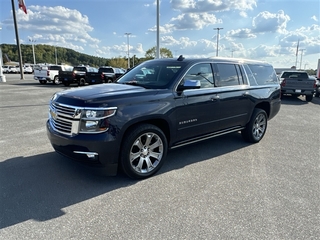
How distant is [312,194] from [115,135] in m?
2.92

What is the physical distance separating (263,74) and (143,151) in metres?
3.89

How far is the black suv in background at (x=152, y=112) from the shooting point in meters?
3.33

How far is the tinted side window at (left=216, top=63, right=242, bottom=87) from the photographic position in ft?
15.8

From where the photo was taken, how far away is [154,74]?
4.52 metres

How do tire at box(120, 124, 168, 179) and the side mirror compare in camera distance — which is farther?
the side mirror

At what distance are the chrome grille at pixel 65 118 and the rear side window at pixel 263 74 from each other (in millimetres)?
4121

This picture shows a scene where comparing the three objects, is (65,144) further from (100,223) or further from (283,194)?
(283,194)

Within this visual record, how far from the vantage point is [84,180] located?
373cm

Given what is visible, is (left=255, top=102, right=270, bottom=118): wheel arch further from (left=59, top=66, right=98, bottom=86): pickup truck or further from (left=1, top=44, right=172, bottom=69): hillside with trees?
(left=1, top=44, right=172, bottom=69): hillside with trees

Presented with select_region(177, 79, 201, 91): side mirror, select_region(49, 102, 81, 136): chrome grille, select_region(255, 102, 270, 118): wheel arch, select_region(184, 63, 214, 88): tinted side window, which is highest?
select_region(184, 63, 214, 88): tinted side window

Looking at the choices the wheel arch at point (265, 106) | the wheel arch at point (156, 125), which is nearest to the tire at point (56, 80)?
the wheel arch at point (265, 106)

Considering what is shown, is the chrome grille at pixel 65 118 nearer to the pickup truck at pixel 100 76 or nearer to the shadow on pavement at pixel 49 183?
the shadow on pavement at pixel 49 183

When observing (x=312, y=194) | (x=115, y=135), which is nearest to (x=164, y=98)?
(x=115, y=135)

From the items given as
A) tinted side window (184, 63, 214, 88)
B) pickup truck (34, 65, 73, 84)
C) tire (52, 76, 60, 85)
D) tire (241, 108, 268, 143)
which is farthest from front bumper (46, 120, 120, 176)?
tire (52, 76, 60, 85)
